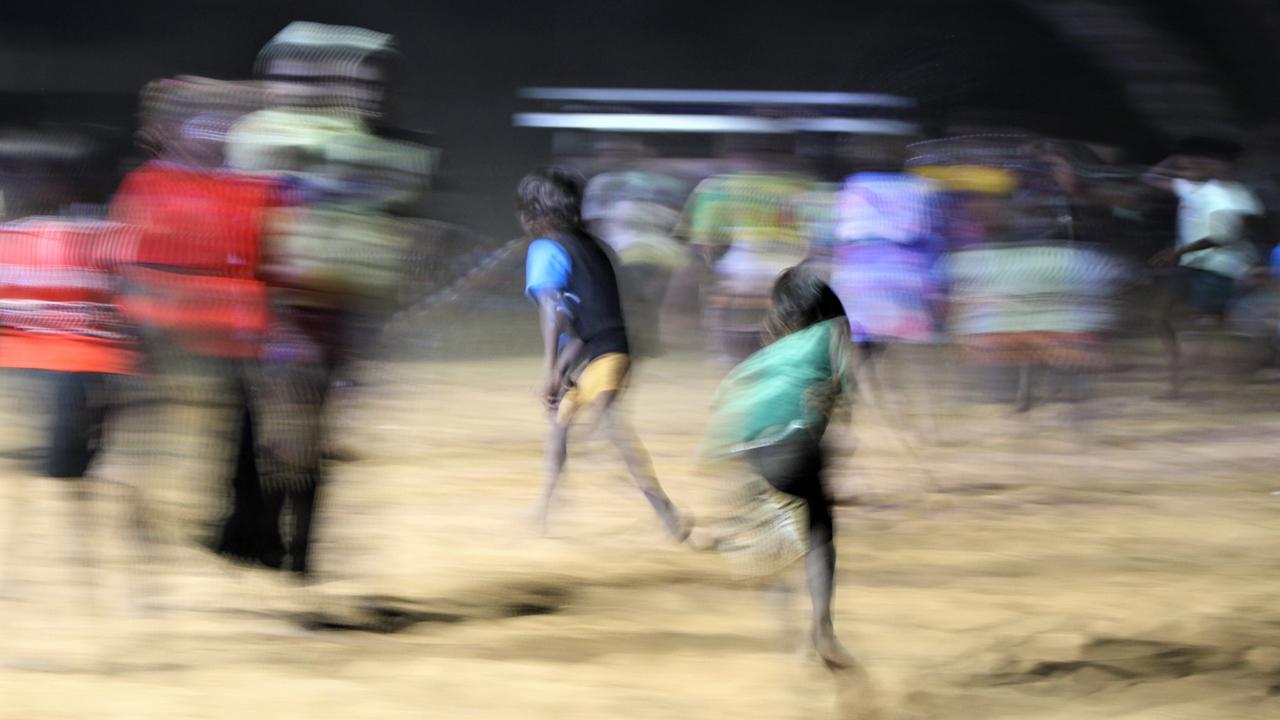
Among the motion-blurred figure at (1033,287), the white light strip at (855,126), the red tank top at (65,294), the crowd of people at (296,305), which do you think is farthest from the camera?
the white light strip at (855,126)

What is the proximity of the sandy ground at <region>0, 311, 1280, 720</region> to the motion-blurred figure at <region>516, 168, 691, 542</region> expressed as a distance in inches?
23.3

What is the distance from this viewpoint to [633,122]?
15.0 m

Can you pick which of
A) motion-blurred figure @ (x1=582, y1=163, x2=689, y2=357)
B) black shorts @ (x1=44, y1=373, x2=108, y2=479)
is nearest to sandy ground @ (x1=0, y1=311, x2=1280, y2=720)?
black shorts @ (x1=44, y1=373, x2=108, y2=479)

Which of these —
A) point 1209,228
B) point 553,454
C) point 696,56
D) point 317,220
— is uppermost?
point 696,56

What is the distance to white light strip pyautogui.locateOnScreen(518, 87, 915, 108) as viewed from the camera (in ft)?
49.4

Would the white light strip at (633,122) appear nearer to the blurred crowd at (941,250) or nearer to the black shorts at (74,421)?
the blurred crowd at (941,250)

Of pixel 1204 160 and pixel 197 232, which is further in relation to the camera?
pixel 1204 160

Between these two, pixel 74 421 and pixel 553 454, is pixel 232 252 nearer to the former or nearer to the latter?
pixel 74 421

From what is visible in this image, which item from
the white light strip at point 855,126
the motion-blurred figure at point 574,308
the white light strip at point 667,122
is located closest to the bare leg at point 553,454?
the motion-blurred figure at point 574,308

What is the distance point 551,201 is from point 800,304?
68.9 inches

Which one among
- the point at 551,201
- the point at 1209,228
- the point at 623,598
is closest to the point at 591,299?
the point at 551,201

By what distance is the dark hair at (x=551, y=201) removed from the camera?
5.89 metres

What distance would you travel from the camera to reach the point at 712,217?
778 cm

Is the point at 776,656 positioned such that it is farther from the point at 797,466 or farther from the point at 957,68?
the point at 957,68
